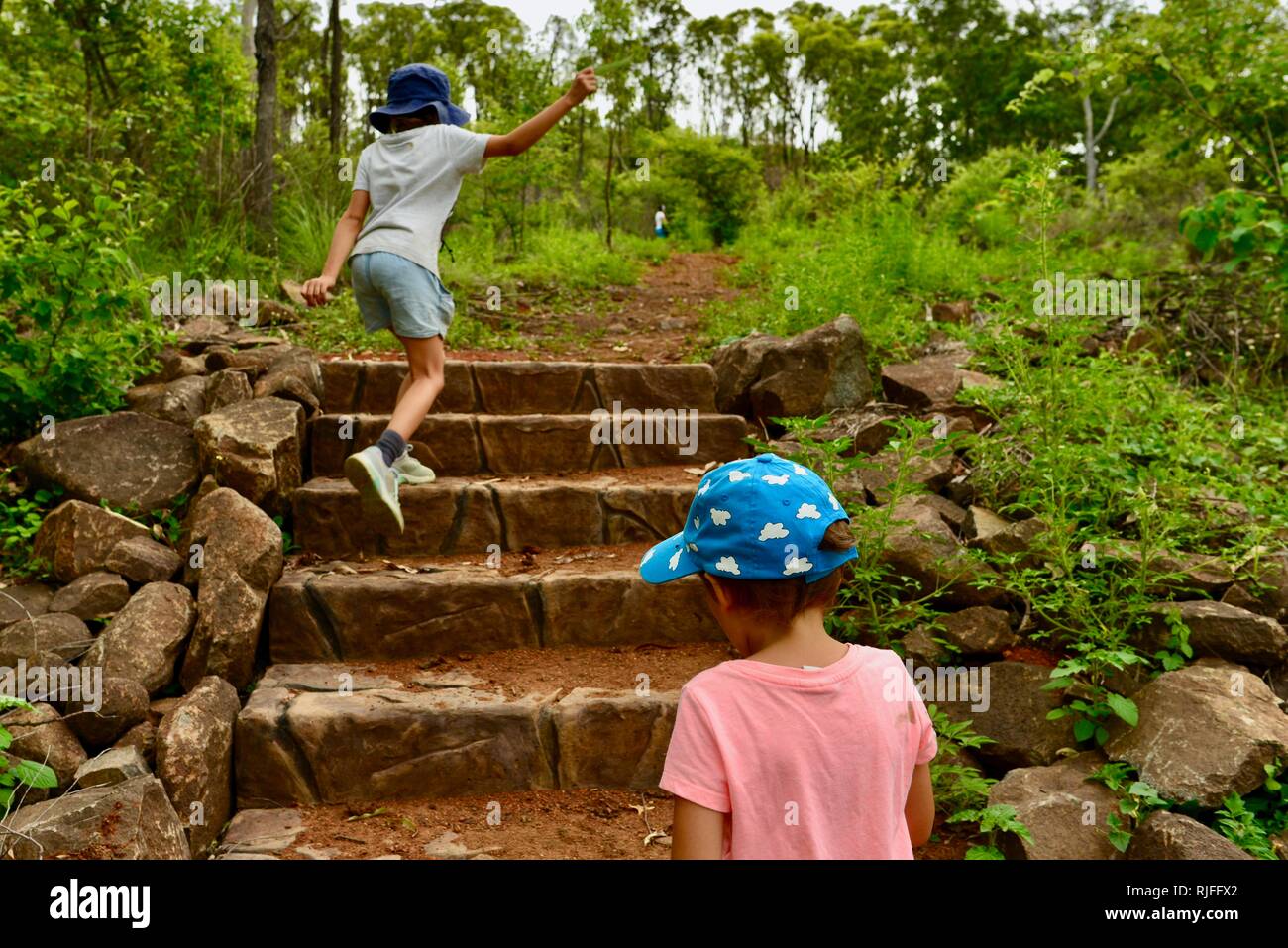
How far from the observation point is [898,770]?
4.71 feet

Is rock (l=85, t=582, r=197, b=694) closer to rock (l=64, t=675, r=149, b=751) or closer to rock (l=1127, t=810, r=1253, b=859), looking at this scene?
rock (l=64, t=675, r=149, b=751)

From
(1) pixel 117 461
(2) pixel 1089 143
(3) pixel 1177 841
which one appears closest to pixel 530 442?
(1) pixel 117 461

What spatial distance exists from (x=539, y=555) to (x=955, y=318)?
3.33 meters

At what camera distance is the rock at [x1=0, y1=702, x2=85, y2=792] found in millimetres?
2605

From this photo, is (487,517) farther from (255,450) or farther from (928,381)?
(928,381)

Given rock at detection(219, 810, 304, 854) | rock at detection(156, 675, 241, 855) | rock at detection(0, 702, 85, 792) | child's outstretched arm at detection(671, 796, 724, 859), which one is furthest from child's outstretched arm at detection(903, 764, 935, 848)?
rock at detection(0, 702, 85, 792)

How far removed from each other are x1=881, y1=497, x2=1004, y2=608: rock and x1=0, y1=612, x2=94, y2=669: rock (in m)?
2.69

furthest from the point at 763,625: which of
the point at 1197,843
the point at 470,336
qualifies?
the point at 470,336

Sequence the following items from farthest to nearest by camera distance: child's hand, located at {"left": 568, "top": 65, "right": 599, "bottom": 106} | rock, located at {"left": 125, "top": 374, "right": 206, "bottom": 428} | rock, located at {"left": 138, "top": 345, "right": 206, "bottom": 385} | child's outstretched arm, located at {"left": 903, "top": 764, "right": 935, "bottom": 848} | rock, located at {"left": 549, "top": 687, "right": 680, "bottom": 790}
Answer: rock, located at {"left": 138, "top": 345, "right": 206, "bottom": 385}, rock, located at {"left": 125, "top": 374, "right": 206, "bottom": 428}, child's hand, located at {"left": 568, "top": 65, "right": 599, "bottom": 106}, rock, located at {"left": 549, "top": 687, "right": 680, "bottom": 790}, child's outstretched arm, located at {"left": 903, "top": 764, "right": 935, "bottom": 848}

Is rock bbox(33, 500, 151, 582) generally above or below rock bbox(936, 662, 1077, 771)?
above

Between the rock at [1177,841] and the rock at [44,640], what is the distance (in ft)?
10.4

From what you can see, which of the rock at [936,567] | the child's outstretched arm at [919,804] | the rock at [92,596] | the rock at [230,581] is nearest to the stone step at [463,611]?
the rock at [230,581]

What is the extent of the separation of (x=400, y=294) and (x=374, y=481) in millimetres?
888

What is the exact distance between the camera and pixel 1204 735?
105 inches
